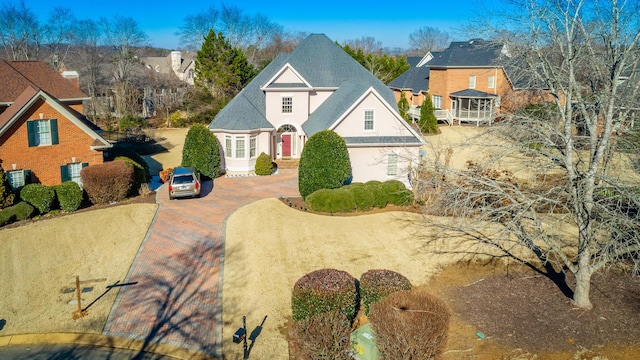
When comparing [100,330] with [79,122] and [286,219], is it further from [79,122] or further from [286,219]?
[79,122]

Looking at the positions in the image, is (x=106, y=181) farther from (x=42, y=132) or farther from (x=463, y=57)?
(x=463, y=57)

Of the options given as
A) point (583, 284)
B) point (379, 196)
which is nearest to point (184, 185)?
point (379, 196)

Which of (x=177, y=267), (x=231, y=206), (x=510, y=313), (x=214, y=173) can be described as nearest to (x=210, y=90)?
(x=214, y=173)

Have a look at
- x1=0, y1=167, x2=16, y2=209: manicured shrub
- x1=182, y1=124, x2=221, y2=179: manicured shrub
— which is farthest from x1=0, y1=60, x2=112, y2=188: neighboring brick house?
x1=182, y1=124, x2=221, y2=179: manicured shrub

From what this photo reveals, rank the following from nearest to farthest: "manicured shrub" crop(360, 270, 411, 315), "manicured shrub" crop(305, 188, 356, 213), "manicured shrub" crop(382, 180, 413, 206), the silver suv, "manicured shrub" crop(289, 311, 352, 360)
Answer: "manicured shrub" crop(289, 311, 352, 360) < "manicured shrub" crop(360, 270, 411, 315) < "manicured shrub" crop(305, 188, 356, 213) < "manicured shrub" crop(382, 180, 413, 206) < the silver suv

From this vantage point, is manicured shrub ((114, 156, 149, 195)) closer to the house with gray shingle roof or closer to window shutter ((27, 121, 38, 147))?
window shutter ((27, 121, 38, 147))
